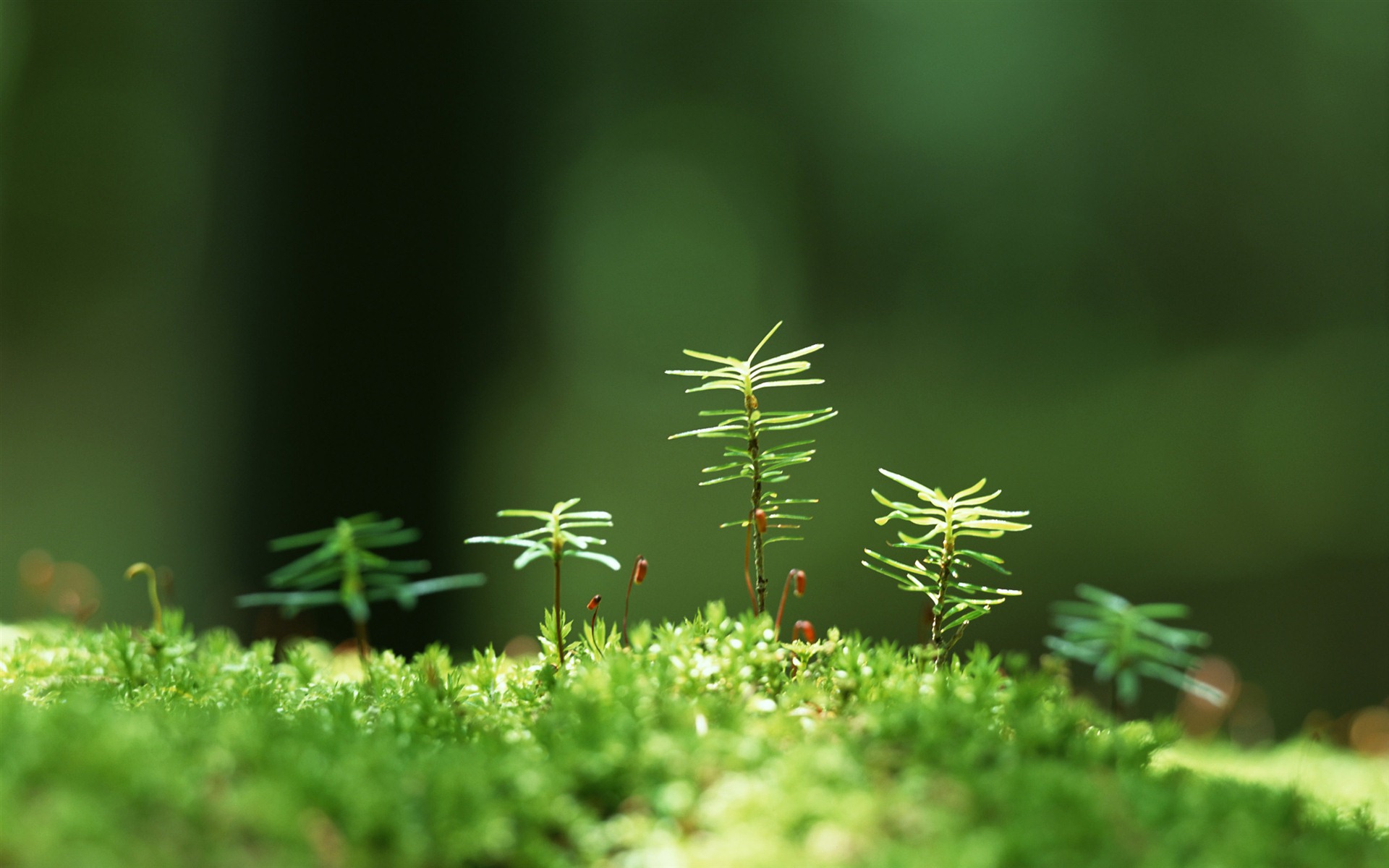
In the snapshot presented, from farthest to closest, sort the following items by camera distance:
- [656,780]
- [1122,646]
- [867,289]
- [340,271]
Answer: [867,289], [340,271], [1122,646], [656,780]

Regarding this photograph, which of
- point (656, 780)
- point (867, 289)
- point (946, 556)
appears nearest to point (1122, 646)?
point (946, 556)

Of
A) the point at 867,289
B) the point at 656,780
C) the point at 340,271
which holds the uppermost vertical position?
the point at 867,289

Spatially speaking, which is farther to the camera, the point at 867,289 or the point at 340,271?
the point at 867,289

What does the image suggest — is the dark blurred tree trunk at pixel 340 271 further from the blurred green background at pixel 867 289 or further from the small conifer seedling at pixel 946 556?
the small conifer seedling at pixel 946 556

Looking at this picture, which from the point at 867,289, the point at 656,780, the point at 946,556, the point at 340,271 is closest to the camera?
the point at 656,780

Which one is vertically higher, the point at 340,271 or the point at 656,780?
the point at 340,271

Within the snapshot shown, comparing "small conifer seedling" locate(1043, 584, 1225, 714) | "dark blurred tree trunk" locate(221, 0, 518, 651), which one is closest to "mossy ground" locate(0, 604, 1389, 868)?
"small conifer seedling" locate(1043, 584, 1225, 714)

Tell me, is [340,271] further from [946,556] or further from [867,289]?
[867,289]
